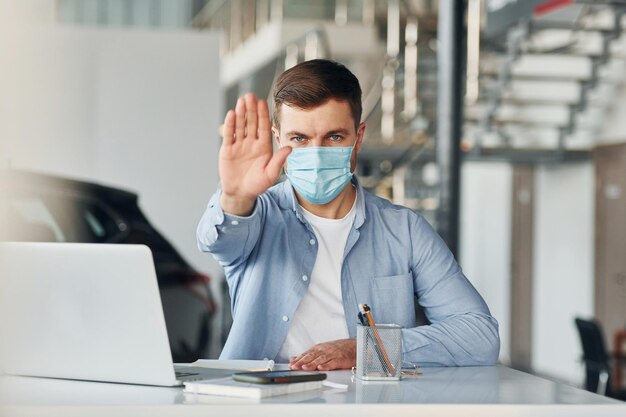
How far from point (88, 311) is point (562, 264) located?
9.44 metres

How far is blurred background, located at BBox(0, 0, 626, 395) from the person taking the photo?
566cm

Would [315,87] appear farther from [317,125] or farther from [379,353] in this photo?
[379,353]

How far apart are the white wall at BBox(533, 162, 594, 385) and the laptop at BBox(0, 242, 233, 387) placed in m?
8.53

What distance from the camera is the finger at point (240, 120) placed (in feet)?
7.28

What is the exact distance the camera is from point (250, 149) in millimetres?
2256

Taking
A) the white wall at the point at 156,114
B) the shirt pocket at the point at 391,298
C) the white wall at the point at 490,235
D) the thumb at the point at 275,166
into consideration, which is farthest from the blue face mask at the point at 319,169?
the white wall at the point at 490,235

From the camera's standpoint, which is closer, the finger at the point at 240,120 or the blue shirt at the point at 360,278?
the finger at the point at 240,120

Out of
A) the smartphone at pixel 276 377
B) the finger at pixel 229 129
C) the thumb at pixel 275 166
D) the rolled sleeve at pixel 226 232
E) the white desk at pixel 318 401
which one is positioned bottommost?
the white desk at pixel 318 401

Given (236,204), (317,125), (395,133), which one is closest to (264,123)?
(236,204)

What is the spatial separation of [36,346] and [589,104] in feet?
28.3

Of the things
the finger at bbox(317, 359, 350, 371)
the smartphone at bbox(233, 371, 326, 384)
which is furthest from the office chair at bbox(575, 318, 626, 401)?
the smartphone at bbox(233, 371, 326, 384)

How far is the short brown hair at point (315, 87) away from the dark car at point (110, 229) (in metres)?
2.12

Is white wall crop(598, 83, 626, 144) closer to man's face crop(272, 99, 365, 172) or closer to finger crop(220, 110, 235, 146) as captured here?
man's face crop(272, 99, 365, 172)

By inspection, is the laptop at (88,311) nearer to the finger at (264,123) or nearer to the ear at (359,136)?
the finger at (264,123)
